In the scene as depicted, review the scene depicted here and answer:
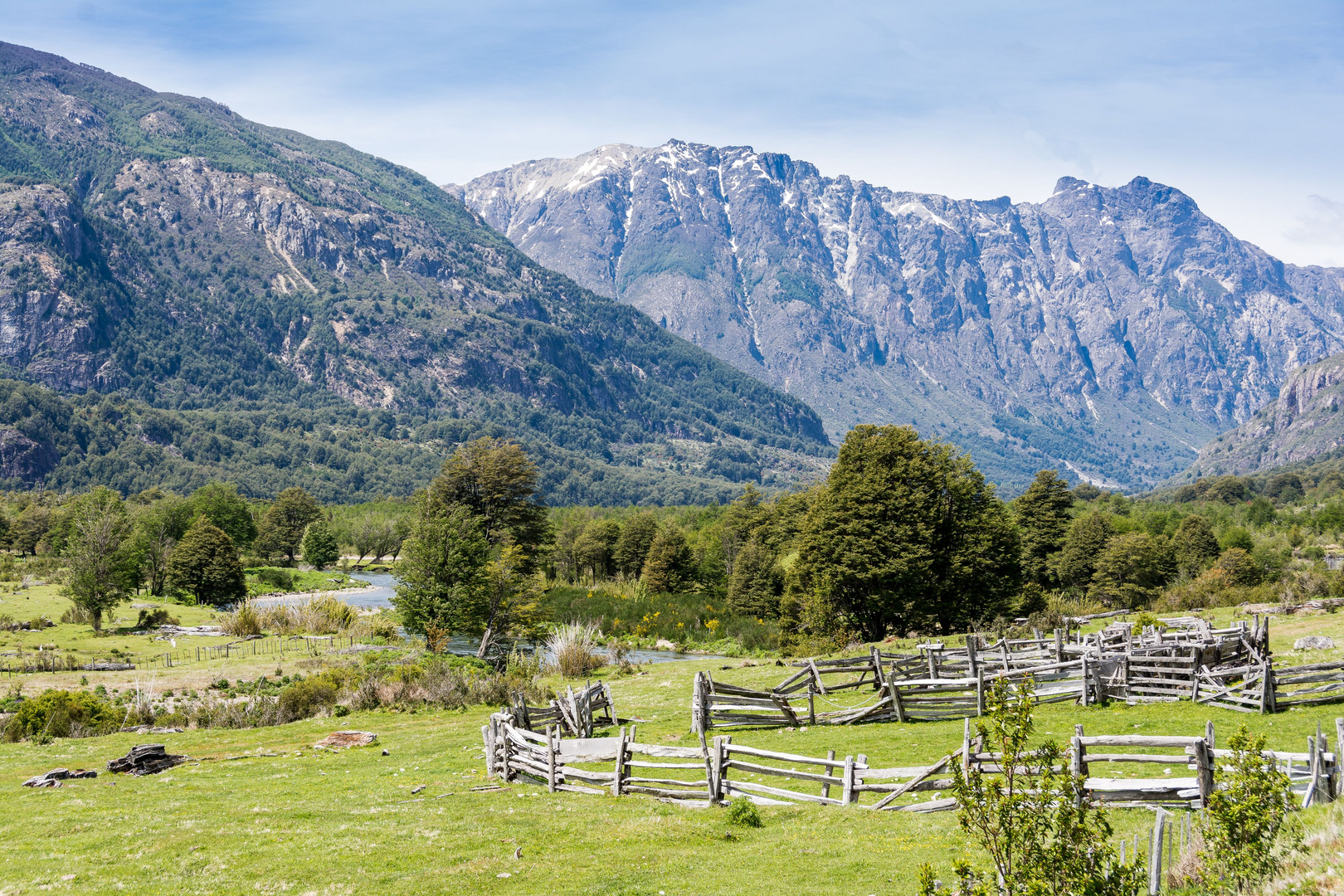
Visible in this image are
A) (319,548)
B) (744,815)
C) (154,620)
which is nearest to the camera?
(744,815)

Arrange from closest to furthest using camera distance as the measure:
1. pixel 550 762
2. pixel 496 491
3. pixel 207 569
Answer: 1. pixel 550 762
2. pixel 496 491
3. pixel 207 569

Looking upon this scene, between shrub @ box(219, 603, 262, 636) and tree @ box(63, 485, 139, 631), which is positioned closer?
shrub @ box(219, 603, 262, 636)

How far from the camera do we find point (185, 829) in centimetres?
1680

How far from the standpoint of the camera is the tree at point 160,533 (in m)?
89.9

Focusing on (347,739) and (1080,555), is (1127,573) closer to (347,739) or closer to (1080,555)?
(1080,555)

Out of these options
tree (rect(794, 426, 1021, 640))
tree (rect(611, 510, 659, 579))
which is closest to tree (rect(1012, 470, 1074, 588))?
tree (rect(794, 426, 1021, 640))

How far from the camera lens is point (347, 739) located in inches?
1153

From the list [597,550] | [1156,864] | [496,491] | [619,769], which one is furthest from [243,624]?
[1156,864]

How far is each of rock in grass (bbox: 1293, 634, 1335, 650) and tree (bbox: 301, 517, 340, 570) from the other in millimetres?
123663

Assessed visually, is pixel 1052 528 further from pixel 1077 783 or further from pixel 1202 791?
pixel 1077 783

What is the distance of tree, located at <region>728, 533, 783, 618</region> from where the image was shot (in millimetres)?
76438

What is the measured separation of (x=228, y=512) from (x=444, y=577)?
291ft

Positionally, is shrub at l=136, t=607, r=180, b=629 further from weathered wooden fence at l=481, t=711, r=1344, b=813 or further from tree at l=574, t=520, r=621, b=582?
weathered wooden fence at l=481, t=711, r=1344, b=813

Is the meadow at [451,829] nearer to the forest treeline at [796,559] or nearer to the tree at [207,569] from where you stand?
the forest treeline at [796,559]
